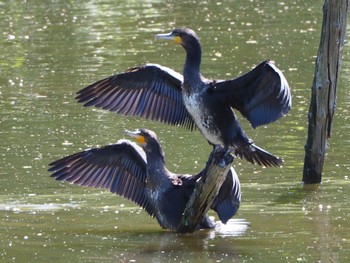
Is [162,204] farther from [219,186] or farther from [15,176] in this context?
[15,176]

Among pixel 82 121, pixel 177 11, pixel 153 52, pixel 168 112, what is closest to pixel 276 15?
pixel 177 11

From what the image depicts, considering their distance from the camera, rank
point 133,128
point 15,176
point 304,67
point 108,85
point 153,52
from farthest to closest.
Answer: point 153,52 < point 304,67 < point 133,128 < point 15,176 < point 108,85

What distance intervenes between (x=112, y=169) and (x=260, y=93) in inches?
58.1

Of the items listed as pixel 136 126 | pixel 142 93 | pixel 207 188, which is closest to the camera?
pixel 207 188

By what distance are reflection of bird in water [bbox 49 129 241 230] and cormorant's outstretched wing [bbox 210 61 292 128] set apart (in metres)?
0.63

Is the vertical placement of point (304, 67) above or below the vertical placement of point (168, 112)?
below

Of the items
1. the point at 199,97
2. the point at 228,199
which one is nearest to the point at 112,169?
the point at 199,97

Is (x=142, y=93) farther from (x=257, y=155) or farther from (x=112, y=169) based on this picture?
(x=257, y=155)

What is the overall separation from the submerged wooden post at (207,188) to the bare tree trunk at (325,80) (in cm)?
193

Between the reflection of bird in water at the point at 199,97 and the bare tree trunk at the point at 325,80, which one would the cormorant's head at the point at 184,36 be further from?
the bare tree trunk at the point at 325,80

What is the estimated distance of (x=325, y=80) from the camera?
10.2 m

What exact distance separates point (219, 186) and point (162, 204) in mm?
605

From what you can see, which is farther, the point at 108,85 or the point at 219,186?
the point at 108,85

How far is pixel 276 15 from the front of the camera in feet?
69.1
